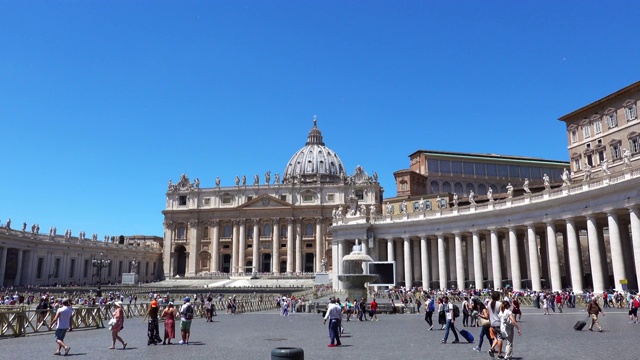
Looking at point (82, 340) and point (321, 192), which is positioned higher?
point (321, 192)

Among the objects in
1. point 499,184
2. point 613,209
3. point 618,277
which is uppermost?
point 499,184

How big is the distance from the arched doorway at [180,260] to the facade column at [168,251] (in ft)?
5.67

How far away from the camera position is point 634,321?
21.9m

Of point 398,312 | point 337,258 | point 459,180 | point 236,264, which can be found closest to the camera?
point 398,312

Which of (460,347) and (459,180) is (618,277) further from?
(459,180)

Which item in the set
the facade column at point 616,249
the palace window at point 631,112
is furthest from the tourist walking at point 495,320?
the palace window at point 631,112

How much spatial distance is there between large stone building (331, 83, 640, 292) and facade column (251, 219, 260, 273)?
166ft

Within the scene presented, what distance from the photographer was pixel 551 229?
133 feet

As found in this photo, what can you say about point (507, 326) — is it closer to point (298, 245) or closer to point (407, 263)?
point (407, 263)

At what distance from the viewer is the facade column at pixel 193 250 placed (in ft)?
364

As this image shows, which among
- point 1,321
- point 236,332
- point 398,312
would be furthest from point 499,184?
point 1,321

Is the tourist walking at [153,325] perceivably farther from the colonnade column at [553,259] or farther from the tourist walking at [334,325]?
the colonnade column at [553,259]

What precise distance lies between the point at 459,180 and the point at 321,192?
3305 centimetres

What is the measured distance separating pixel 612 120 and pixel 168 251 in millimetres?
90507
